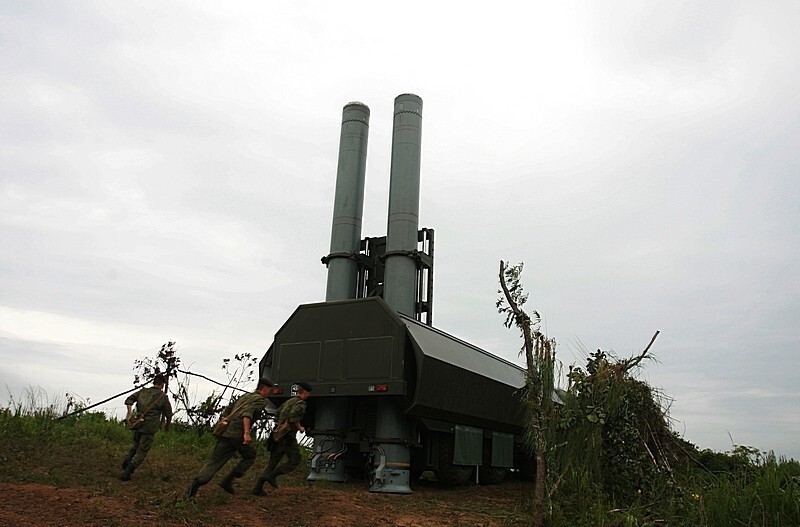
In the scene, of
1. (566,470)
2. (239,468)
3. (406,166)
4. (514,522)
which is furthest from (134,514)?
(406,166)

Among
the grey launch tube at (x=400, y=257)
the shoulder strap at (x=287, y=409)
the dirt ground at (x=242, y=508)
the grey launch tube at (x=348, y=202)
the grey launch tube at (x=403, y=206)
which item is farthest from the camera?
the grey launch tube at (x=348, y=202)

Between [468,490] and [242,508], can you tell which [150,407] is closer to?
[242,508]

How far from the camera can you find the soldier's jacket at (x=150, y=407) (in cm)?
1162

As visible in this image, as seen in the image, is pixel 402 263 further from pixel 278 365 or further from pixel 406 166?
pixel 278 365

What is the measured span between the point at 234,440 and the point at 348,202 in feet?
30.1

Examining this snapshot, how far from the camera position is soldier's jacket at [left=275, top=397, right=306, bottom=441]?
1078 cm

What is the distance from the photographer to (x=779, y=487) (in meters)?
8.43

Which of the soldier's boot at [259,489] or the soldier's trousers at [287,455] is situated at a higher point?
the soldier's trousers at [287,455]

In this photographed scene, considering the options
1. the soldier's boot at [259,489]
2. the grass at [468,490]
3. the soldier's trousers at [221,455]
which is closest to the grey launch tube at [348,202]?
the grass at [468,490]

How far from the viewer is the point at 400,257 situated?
16.3 metres

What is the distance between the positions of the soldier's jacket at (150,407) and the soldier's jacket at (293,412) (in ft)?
7.45

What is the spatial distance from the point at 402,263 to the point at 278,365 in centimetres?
395

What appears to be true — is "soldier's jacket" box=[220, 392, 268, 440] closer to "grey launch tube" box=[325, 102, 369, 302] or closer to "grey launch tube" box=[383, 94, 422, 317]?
"grey launch tube" box=[383, 94, 422, 317]

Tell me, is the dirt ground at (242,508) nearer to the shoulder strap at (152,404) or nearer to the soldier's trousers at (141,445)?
the soldier's trousers at (141,445)
